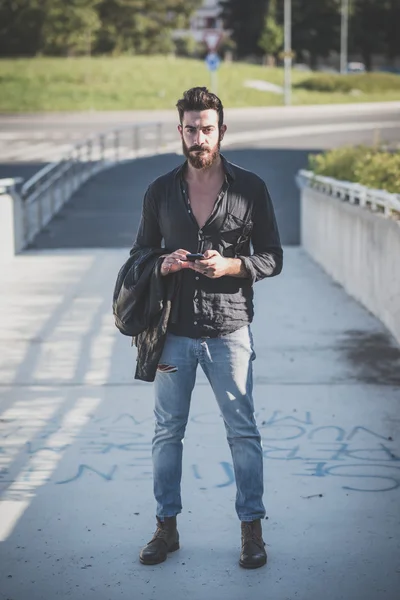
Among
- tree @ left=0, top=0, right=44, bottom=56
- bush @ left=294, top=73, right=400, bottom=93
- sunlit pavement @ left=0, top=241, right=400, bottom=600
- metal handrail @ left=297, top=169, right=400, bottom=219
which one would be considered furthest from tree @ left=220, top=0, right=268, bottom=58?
sunlit pavement @ left=0, top=241, right=400, bottom=600

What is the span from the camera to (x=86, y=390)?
8055 millimetres

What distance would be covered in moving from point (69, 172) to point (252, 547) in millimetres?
20374

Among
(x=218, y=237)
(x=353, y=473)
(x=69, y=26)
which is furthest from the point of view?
(x=69, y=26)

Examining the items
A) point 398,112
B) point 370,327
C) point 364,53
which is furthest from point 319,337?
point 364,53

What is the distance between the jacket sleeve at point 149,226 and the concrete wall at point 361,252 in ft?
16.1

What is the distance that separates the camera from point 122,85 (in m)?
55.8

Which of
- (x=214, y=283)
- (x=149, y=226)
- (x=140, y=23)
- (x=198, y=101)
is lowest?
(x=214, y=283)

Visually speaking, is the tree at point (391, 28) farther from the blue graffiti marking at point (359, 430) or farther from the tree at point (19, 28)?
the blue graffiti marking at point (359, 430)

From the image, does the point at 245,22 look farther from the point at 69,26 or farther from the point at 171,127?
Answer: the point at 171,127

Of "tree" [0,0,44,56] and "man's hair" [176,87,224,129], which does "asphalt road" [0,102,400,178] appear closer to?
"tree" [0,0,44,56]

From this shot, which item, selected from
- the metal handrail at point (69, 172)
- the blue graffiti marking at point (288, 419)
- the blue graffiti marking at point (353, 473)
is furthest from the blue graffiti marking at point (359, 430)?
the metal handrail at point (69, 172)

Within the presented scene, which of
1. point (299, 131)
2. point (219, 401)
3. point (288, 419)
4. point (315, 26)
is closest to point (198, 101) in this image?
point (219, 401)

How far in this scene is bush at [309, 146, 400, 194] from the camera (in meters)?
12.0

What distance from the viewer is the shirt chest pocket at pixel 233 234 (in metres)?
4.57
